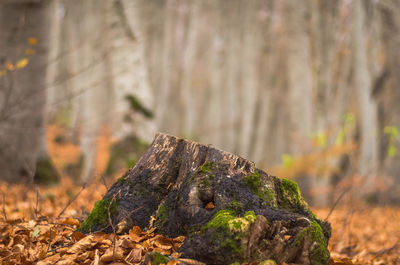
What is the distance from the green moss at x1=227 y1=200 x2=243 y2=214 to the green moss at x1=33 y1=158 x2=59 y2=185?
4.95 m

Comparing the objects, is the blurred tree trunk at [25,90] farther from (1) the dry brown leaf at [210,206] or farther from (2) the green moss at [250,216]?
(2) the green moss at [250,216]

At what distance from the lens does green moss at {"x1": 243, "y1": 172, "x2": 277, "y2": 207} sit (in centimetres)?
250

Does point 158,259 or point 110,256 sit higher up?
point 158,259

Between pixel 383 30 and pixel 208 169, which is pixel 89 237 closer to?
pixel 208 169

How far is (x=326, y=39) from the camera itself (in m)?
11.5

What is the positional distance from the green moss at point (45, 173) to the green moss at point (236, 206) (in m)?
4.95

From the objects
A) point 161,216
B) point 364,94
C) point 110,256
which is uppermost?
point 364,94

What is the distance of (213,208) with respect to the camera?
93.6 inches

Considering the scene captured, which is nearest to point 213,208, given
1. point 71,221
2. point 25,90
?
point 71,221

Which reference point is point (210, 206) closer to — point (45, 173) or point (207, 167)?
point (207, 167)

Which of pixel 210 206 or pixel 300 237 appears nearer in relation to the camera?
pixel 300 237

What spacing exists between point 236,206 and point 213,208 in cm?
15

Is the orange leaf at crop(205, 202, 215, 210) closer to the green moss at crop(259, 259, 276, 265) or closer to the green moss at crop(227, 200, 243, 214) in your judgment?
the green moss at crop(227, 200, 243, 214)

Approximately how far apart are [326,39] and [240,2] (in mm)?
6776
